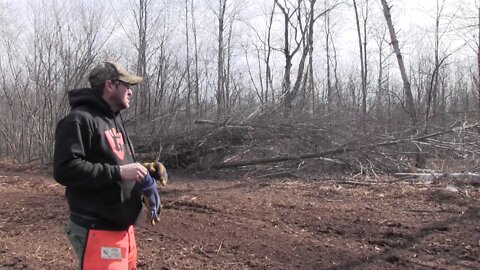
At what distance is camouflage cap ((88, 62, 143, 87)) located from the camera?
7.94ft

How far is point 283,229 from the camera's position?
5.34 m

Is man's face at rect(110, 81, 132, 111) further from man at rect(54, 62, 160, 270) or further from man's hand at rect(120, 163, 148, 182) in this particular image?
man's hand at rect(120, 163, 148, 182)

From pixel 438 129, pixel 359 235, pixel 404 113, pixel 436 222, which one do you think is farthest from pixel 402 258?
pixel 404 113

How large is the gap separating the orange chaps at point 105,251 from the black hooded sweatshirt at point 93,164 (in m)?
0.04

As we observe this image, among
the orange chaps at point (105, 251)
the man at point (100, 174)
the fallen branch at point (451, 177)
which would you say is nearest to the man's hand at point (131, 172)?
the man at point (100, 174)

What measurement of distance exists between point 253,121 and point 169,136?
6.02ft

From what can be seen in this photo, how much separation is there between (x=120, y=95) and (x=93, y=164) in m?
0.42

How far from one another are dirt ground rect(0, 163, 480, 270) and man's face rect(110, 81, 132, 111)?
2186mm

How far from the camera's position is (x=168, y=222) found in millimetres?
5531

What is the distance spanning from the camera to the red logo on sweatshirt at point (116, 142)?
7.94 ft

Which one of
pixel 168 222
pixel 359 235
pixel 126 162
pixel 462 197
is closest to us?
pixel 126 162

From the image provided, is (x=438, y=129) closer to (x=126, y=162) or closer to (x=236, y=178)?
(x=236, y=178)

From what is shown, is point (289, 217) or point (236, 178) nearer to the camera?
point (289, 217)

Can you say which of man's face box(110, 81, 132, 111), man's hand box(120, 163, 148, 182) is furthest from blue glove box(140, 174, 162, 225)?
man's face box(110, 81, 132, 111)
